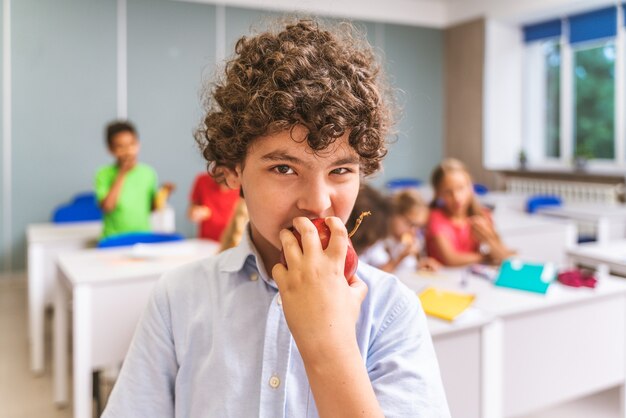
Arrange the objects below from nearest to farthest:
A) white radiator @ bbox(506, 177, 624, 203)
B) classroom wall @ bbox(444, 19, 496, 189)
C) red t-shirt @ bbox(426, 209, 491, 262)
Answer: red t-shirt @ bbox(426, 209, 491, 262), white radiator @ bbox(506, 177, 624, 203), classroom wall @ bbox(444, 19, 496, 189)

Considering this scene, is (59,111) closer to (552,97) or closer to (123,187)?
(123,187)

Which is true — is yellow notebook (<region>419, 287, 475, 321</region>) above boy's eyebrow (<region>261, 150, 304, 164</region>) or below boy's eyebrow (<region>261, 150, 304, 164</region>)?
below

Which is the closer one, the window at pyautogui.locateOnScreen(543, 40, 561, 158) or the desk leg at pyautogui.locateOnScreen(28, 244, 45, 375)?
the desk leg at pyautogui.locateOnScreen(28, 244, 45, 375)

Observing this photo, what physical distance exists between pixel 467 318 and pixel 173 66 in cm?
416

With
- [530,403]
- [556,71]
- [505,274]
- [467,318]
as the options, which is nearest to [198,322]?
[467,318]

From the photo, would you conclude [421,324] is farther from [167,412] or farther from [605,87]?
[605,87]

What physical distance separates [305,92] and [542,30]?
5.62 meters

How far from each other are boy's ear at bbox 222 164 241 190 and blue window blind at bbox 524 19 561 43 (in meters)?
5.40

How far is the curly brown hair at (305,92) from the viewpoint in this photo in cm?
65

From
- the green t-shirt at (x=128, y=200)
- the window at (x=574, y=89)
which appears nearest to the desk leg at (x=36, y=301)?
the green t-shirt at (x=128, y=200)

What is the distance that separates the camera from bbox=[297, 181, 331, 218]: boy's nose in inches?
25.2

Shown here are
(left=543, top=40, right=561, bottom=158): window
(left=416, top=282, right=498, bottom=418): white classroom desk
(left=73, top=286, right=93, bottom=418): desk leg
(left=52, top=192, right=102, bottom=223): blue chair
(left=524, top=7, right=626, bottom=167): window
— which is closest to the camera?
(left=416, top=282, right=498, bottom=418): white classroom desk

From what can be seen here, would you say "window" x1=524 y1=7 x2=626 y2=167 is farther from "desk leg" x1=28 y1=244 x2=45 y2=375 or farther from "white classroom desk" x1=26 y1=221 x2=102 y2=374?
"desk leg" x1=28 y1=244 x2=45 y2=375

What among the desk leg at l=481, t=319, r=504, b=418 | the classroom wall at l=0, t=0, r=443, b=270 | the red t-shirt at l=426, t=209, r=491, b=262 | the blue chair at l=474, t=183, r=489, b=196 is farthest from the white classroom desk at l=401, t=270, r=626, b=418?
the blue chair at l=474, t=183, r=489, b=196
